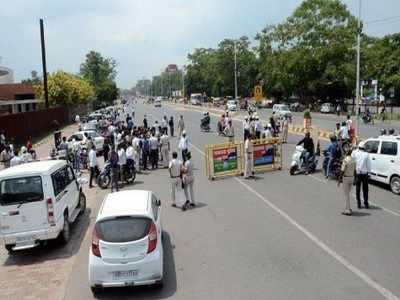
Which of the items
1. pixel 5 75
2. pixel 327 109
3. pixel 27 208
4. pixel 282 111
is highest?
pixel 5 75

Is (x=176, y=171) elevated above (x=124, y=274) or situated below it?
above

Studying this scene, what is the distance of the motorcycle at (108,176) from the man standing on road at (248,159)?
456 centimetres

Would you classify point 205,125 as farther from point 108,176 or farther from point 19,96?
point 19,96

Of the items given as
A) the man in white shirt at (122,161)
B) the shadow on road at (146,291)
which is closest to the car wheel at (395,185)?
the shadow on road at (146,291)

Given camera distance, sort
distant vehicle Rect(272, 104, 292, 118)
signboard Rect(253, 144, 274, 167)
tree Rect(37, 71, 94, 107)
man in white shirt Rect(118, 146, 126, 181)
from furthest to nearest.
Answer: tree Rect(37, 71, 94, 107) → distant vehicle Rect(272, 104, 292, 118) → signboard Rect(253, 144, 274, 167) → man in white shirt Rect(118, 146, 126, 181)

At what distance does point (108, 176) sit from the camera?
1962 cm

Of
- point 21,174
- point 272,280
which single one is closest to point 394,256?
point 272,280

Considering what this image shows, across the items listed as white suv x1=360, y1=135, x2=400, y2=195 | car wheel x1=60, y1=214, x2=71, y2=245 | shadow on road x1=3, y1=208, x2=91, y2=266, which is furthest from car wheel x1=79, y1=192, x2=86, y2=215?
white suv x1=360, y1=135, x2=400, y2=195

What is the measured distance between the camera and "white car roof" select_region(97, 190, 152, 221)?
9.15m

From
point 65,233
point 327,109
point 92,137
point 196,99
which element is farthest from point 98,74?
point 65,233

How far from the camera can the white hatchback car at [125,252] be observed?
8.70 m

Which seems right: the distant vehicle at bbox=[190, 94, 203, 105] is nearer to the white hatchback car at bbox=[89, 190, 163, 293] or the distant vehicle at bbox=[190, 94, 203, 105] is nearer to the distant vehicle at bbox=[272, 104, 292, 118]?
the distant vehicle at bbox=[272, 104, 292, 118]

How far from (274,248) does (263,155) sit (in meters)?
10.3

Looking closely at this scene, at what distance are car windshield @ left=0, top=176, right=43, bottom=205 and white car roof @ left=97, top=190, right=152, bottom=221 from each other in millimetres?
2268
